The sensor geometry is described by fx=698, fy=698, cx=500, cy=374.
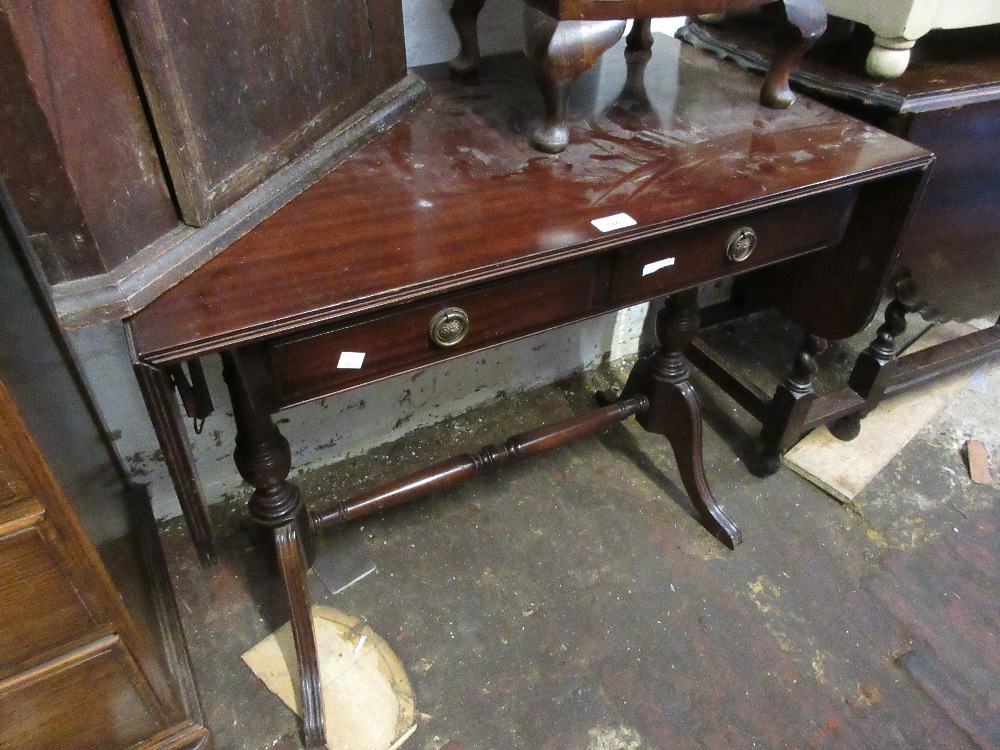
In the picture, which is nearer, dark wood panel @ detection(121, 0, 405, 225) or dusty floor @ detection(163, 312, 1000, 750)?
dark wood panel @ detection(121, 0, 405, 225)

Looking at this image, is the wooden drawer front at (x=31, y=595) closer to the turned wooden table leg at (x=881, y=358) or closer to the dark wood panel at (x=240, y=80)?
the dark wood panel at (x=240, y=80)

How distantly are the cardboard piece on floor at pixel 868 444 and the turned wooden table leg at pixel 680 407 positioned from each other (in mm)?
321

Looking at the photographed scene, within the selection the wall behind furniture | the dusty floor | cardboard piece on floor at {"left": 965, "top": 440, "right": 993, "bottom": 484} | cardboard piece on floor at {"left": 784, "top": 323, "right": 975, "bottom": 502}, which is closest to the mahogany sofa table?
the wall behind furniture

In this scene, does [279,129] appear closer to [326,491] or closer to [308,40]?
[308,40]

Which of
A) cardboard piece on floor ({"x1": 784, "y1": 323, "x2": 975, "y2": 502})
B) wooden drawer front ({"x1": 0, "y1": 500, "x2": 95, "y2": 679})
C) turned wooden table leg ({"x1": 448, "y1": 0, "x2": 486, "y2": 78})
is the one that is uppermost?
turned wooden table leg ({"x1": 448, "y1": 0, "x2": 486, "y2": 78})

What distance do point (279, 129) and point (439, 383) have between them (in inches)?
36.9

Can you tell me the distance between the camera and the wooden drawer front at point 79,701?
893 millimetres

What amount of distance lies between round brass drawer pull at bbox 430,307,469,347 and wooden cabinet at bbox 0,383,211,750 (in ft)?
1.51

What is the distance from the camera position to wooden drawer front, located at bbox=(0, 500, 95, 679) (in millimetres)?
767

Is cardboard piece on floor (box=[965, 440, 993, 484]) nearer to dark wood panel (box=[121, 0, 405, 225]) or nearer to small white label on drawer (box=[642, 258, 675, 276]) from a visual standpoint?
small white label on drawer (box=[642, 258, 675, 276])

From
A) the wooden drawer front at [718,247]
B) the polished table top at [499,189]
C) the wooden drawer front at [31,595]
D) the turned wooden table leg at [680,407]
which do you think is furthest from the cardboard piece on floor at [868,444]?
the wooden drawer front at [31,595]

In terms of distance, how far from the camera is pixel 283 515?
3.84ft

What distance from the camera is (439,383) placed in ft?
5.90

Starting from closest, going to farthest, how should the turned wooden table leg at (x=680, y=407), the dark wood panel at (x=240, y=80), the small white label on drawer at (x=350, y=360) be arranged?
1. the dark wood panel at (x=240, y=80)
2. the small white label on drawer at (x=350, y=360)
3. the turned wooden table leg at (x=680, y=407)
